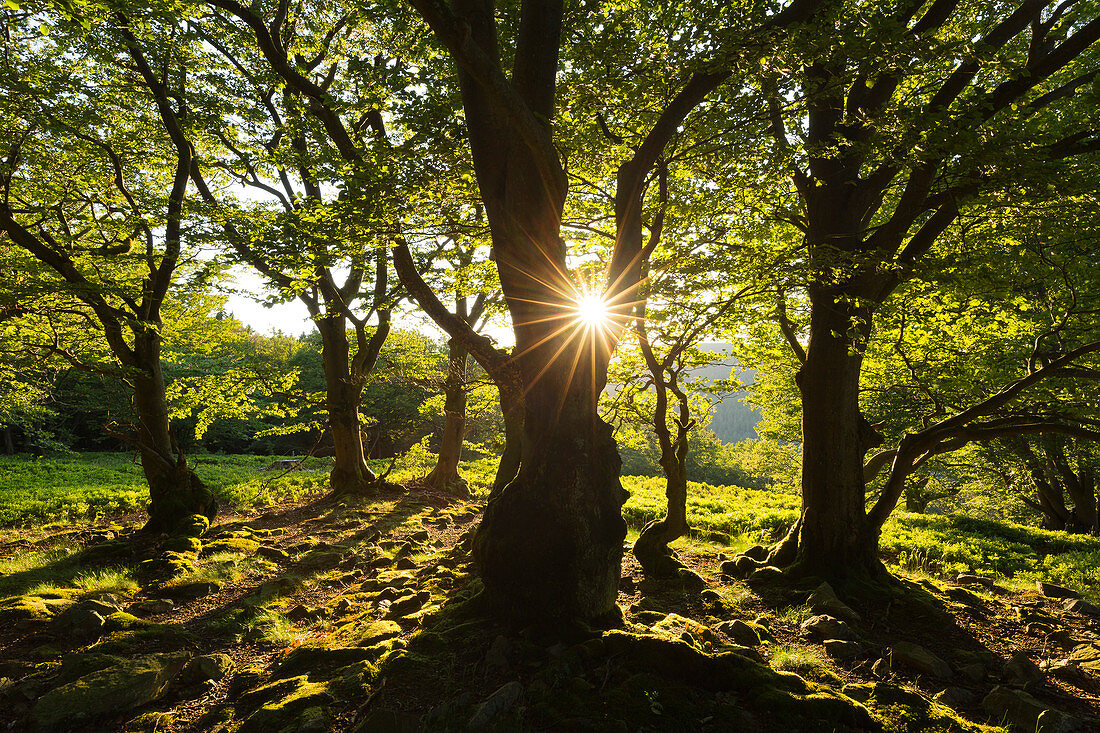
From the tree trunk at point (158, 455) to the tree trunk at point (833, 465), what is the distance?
36.4 ft

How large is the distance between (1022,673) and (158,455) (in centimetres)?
1306

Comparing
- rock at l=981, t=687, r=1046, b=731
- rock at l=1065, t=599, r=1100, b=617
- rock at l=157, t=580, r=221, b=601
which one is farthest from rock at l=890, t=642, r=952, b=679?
rock at l=157, t=580, r=221, b=601

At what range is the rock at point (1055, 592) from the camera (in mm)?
7926

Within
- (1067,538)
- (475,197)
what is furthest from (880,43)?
(1067,538)

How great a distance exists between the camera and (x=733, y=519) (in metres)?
13.9

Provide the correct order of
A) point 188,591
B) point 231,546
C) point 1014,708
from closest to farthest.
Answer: point 1014,708
point 188,591
point 231,546

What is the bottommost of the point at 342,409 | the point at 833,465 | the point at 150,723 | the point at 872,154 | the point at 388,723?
the point at 150,723

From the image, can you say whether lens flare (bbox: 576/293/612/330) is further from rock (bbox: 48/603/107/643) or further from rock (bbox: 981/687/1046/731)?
rock (bbox: 48/603/107/643)

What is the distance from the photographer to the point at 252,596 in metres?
6.72

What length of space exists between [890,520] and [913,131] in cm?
1579

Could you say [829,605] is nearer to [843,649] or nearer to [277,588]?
[843,649]

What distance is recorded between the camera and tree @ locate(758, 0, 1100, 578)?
4855mm

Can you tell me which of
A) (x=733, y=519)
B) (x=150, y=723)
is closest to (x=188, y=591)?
(x=150, y=723)

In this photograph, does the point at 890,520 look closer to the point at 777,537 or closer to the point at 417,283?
the point at 777,537
